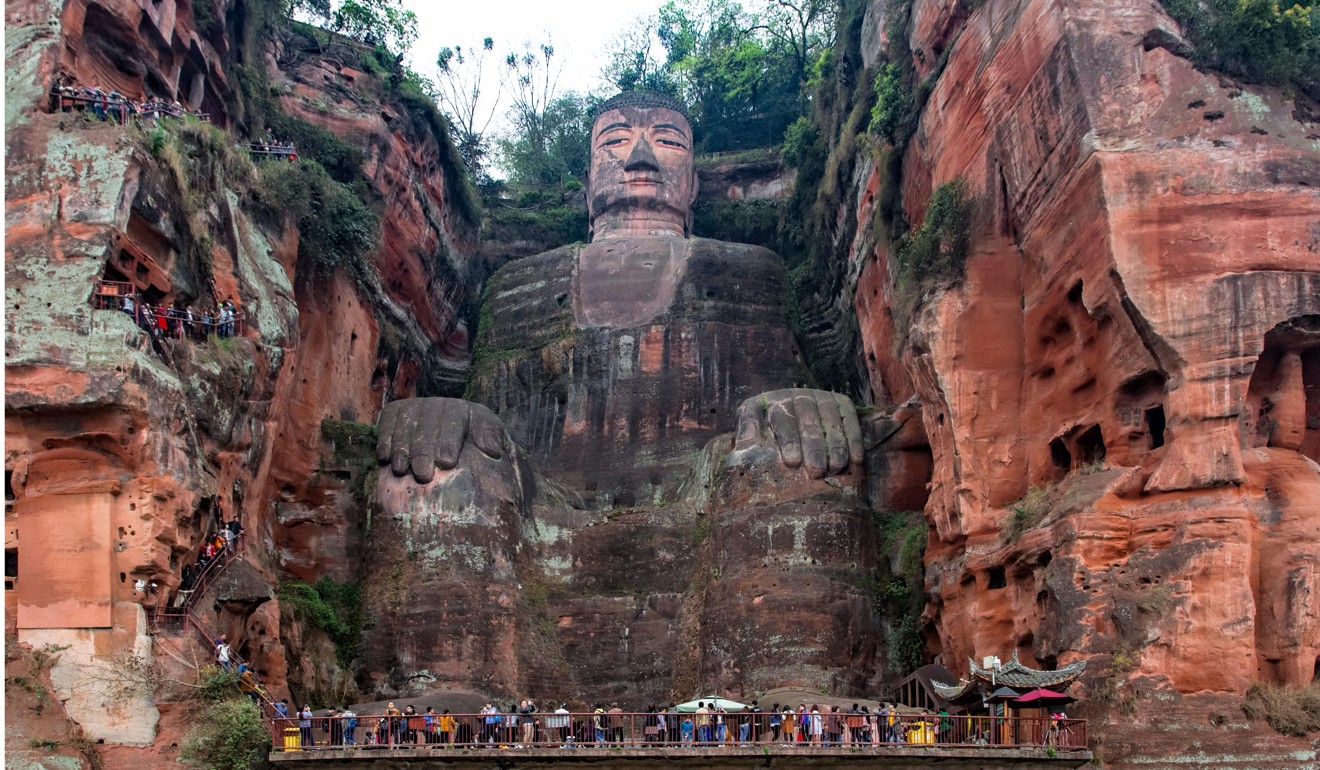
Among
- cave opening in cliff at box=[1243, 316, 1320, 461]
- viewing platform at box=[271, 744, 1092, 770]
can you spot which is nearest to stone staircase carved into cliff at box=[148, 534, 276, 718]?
viewing platform at box=[271, 744, 1092, 770]

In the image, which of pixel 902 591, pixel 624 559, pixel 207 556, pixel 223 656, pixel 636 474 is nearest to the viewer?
pixel 223 656

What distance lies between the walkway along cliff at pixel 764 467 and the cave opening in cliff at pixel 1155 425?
5cm

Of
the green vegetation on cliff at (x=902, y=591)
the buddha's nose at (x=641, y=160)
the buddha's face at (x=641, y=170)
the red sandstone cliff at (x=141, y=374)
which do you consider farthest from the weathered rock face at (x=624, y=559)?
the buddha's nose at (x=641, y=160)

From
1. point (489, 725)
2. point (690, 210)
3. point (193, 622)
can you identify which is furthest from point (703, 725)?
point (690, 210)

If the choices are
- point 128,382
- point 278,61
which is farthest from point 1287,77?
point 278,61

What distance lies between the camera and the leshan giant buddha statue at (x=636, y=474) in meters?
26.5

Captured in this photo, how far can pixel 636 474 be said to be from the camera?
33406 millimetres

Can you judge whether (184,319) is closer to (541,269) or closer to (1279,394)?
(541,269)

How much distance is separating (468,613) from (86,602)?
7.54m

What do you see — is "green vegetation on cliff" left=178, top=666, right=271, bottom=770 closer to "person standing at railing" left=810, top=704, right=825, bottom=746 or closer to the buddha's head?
"person standing at railing" left=810, top=704, right=825, bottom=746

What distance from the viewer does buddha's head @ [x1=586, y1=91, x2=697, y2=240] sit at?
41.9 m

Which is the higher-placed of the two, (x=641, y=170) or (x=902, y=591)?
(x=641, y=170)

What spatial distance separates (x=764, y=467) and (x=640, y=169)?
15771mm

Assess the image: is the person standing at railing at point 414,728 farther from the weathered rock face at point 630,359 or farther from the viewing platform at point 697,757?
the weathered rock face at point 630,359
